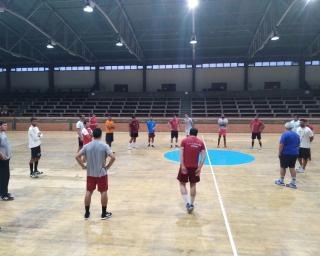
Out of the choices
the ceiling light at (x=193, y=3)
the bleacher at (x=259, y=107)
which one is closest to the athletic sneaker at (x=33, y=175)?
the ceiling light at (x=193, y=3)

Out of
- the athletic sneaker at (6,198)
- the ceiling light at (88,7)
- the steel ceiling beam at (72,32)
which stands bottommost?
the athletic sneaker at (6,198)

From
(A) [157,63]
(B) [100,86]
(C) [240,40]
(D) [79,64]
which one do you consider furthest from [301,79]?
(D) [79,64]

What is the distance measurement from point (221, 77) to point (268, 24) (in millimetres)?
10497

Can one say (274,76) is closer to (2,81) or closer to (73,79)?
(73,79)

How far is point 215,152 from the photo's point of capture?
→ 14.4 m

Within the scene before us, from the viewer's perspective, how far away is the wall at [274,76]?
1250 inches

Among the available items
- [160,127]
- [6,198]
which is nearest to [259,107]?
[160,127]

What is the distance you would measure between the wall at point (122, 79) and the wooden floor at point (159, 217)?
966 inches

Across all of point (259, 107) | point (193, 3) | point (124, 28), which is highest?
point (193, 3)

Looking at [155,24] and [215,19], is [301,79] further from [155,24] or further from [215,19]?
[155,24]

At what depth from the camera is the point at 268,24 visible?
2266 centimetres

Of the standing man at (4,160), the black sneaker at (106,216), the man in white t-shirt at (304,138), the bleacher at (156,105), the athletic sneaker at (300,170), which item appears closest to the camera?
the black sneaker at (106,216)

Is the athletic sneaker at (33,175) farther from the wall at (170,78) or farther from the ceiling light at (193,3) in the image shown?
the wall at (170,78)

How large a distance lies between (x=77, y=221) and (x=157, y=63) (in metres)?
28.8
